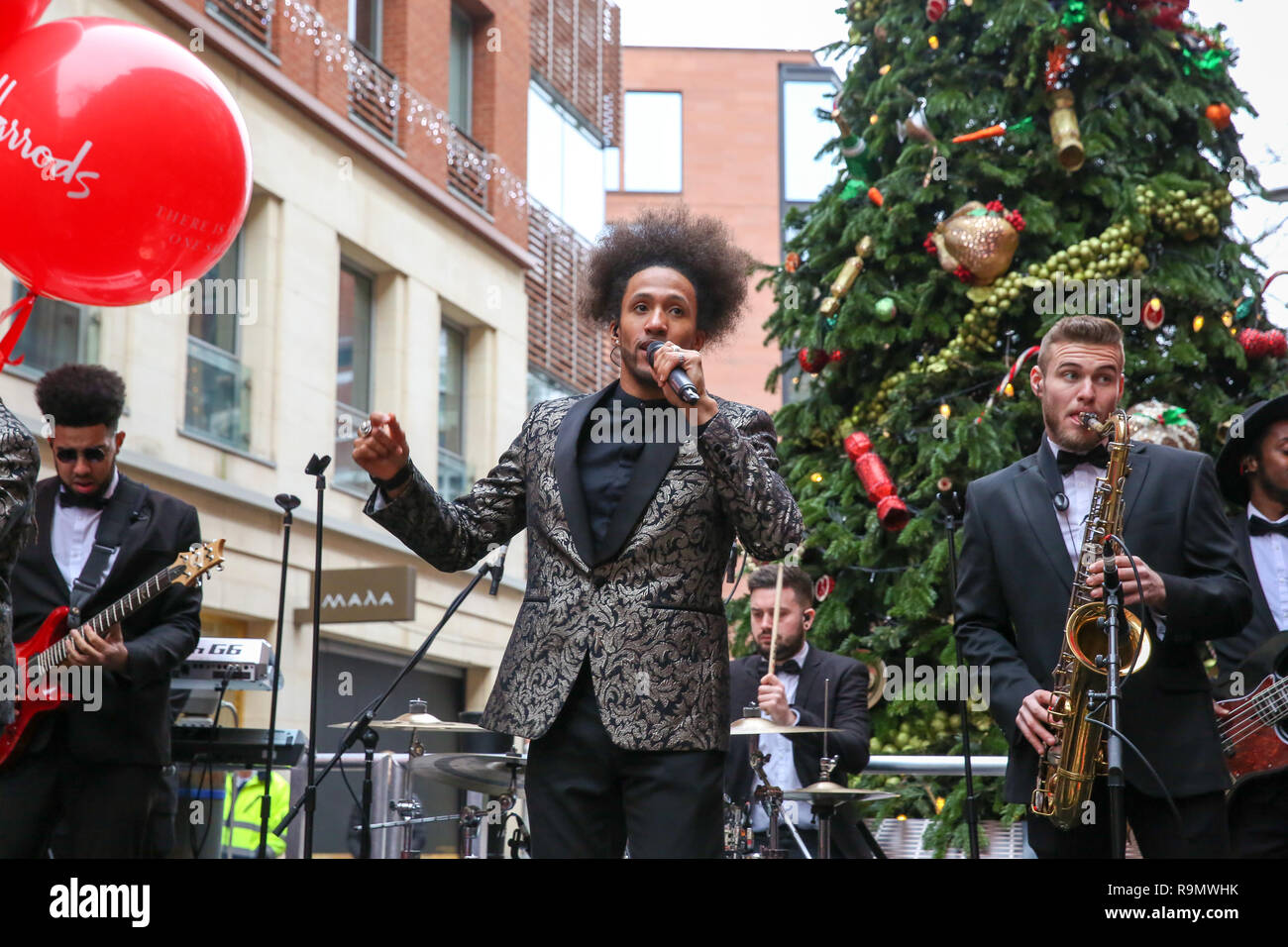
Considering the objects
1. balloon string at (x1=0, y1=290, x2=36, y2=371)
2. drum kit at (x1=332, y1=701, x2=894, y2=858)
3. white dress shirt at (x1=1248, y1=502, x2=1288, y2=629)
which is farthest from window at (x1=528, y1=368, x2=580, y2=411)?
balloon string at (x1=0, y1=290, x2=36, y2=371)

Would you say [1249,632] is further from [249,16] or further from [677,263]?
[249,16]

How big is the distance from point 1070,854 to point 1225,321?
5129mm

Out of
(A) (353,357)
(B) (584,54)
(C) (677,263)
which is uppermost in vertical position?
(B) (584,54)

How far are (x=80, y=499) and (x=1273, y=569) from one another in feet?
13.1

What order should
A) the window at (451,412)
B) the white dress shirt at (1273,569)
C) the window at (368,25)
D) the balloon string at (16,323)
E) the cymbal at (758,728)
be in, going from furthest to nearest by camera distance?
the window at (451,412), the window at (368,25), the cymbal at (758,728), the white dress shirt at (1273,569), the balloon string at (16,323)

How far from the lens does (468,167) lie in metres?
18.8

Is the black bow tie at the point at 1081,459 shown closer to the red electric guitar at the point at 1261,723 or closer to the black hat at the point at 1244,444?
the red electric guitar at the point at 1261,723

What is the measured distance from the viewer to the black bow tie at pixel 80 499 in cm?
540

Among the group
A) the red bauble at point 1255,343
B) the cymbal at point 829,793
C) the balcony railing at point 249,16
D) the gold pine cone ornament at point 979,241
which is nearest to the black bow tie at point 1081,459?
the cymbal at point 829,793

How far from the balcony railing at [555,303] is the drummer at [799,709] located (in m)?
12.7

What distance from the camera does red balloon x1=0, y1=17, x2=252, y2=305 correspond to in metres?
4.34

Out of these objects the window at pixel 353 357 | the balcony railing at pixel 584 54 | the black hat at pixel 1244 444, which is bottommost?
the black hat at pixel 1244 444

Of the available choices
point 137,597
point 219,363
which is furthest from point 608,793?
point 219,363

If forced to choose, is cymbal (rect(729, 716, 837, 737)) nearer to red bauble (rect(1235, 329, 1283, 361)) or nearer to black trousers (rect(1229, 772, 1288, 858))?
black trousers (rect(1229, 772, 1288, 858))
